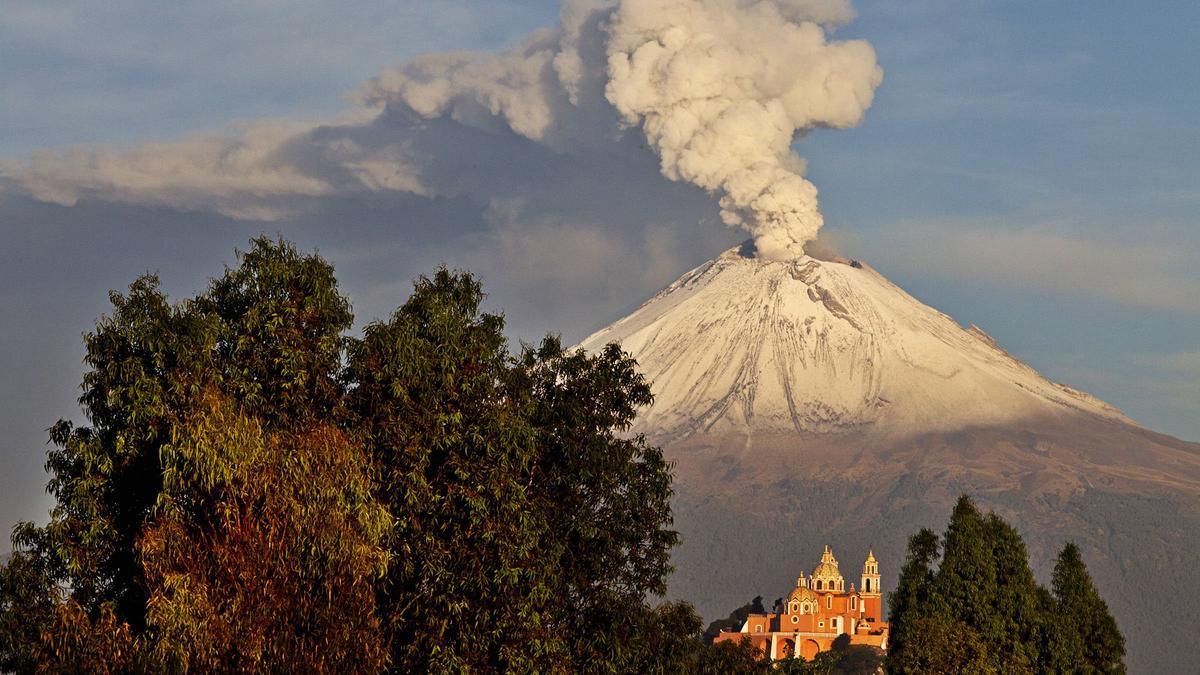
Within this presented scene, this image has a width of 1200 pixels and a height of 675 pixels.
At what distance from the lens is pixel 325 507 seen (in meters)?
24.0

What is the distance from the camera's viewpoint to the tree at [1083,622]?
4666 centimetres

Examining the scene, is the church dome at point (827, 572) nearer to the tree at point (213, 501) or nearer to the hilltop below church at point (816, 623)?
the hilltop below church at point (816, 623)

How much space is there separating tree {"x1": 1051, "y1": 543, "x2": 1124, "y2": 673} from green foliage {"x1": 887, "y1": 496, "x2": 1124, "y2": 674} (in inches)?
4.2

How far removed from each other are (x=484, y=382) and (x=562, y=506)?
9.47 ft

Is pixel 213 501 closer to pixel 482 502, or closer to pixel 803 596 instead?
pixel 482 502

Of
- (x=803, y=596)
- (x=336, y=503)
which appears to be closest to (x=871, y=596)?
(x=803, y=596)

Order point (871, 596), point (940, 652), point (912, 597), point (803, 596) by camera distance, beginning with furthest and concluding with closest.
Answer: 1. point (871, 596)
2. point (803, 596)
3. point (912, 597)
4. point (940, 652)

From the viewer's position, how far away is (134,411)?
24844 mm

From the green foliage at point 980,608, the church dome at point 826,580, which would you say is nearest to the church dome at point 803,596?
the church dome at point 826,580

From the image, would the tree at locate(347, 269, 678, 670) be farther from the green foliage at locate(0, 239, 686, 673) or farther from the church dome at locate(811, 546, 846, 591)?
the church dome at locate(811, 546, 846, 591)

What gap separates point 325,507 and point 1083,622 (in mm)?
29703

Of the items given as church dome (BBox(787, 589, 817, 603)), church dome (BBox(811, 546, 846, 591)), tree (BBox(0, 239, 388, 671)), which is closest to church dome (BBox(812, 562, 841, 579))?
church dome (BBox(811, 546, 846, 591))

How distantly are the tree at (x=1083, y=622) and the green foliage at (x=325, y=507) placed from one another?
1898cm

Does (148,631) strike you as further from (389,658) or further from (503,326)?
(503,326)
